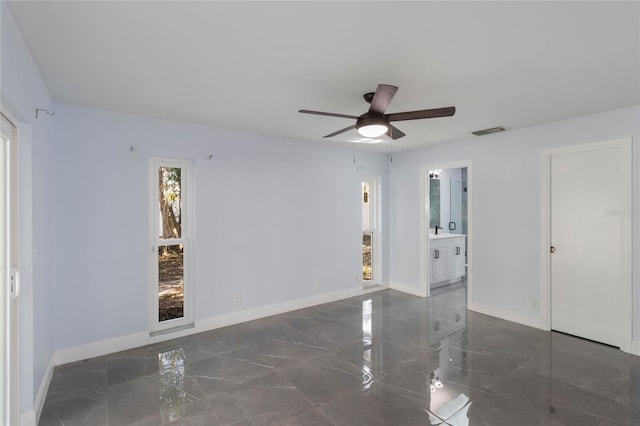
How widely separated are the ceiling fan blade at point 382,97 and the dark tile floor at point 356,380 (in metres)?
2.27

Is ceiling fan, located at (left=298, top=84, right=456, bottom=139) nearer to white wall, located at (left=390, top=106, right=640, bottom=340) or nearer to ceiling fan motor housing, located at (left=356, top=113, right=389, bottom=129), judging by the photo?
ceiling fan motor housing, located at (left=356, top=113, right=389, bottom=129)

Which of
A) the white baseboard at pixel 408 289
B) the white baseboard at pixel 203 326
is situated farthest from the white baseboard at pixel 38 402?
the white baseboard at pixel 408 289

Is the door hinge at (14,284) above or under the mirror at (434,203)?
under

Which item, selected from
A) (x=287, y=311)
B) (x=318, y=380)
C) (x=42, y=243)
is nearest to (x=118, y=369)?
(x=42, y=243)

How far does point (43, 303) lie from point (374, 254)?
182 inches

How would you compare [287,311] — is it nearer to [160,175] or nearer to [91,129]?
[160,175]

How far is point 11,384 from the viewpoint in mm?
2027

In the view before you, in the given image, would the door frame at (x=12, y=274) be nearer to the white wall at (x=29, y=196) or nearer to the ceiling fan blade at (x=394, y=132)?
the white wall at (x=29, y=196)

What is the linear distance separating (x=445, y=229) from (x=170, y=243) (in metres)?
5.89

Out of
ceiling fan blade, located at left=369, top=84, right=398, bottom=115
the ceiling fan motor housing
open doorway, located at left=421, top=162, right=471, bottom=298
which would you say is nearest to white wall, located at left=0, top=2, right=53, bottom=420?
ceiling fan blade, located at left=369, top=84, right=398, bottom=115

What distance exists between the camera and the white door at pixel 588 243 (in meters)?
3.44

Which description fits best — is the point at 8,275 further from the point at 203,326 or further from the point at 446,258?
the point at 446,258

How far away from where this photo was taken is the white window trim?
12.1 ft

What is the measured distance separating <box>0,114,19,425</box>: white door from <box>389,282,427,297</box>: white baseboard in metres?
4.96
